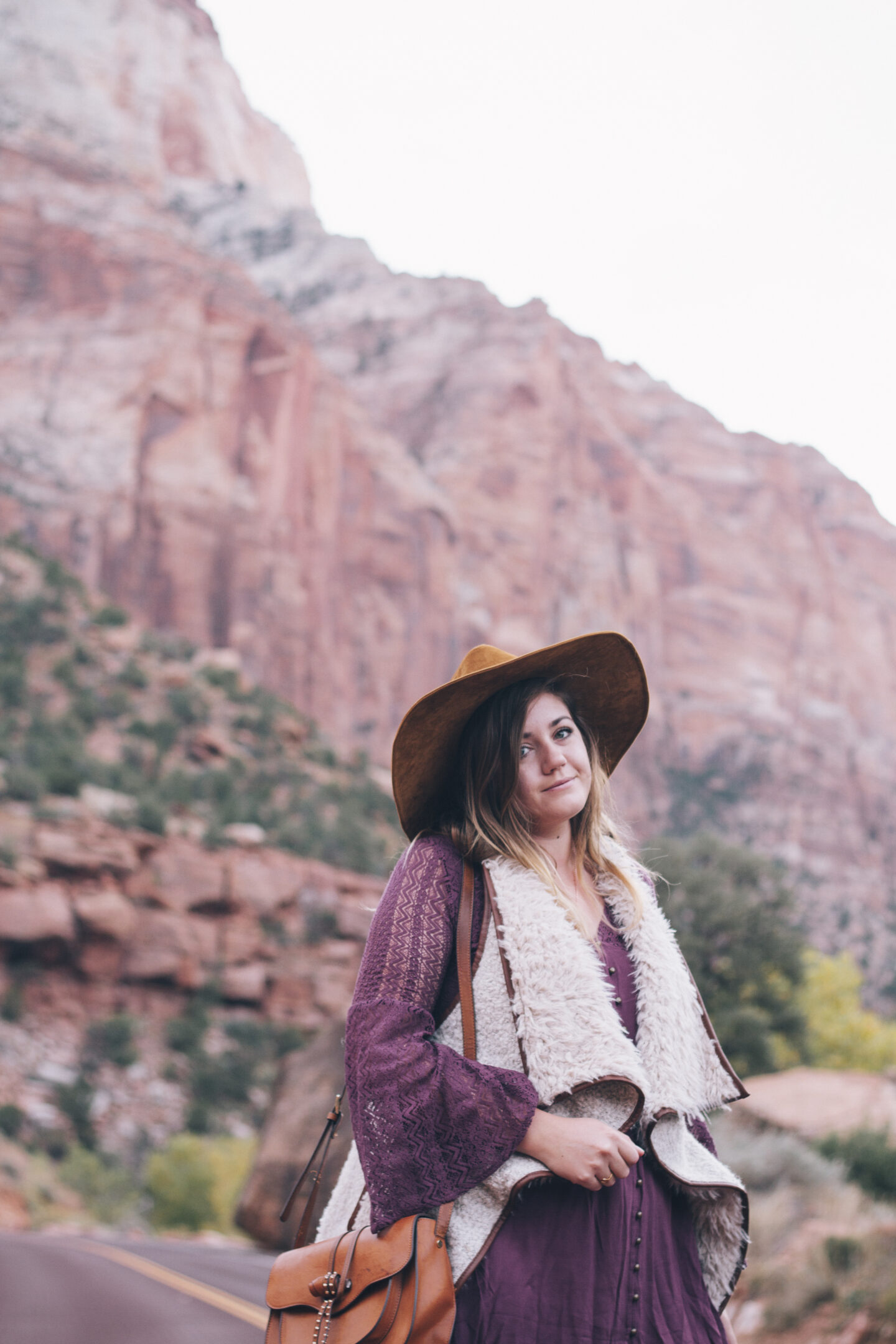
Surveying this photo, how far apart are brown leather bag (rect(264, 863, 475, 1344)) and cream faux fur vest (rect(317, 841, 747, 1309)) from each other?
0.19 ft

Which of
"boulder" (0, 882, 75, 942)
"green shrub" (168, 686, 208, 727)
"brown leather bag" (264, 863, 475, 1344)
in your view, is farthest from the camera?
"green shrub" (168, 686, 208, 727)

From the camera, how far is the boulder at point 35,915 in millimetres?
24781

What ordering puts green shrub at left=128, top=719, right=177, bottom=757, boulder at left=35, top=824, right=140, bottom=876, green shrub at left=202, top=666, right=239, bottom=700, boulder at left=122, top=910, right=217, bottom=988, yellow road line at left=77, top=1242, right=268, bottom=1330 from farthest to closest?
1. green shrub at left=202, top=666, right=239, bottom=700
2. green shrub at left=128, top=719, right=177, bottom=757
3. boulder at left=122, top=910, right=217, bottom=988
4. boulder at left=35, top=824, right=140, bottom=876
5. yellow road line at left=77, top=1242, right=268, bottom=1330

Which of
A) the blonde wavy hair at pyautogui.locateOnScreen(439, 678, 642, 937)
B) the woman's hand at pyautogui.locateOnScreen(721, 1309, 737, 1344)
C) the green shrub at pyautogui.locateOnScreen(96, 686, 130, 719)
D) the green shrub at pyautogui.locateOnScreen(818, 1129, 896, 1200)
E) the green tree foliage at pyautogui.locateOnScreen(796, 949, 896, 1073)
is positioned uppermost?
the green shrub at pyautogui.locateOnScreen(96, 686, 130, 719)

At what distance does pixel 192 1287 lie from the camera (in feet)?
25.9

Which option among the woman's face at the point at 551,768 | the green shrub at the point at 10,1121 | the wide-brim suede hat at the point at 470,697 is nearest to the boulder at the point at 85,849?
the green shrub at the point at 10,1121

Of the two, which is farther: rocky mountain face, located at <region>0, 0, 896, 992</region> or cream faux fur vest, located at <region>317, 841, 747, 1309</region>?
rocky mountain face, located at <region>0, 0, 896, 992</region>

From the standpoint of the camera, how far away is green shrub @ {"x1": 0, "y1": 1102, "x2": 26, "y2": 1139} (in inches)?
821

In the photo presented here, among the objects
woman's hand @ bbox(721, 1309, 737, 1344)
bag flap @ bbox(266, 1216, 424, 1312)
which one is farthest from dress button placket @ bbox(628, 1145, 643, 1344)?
bag flap @ bbox(266, 1216, 424, 1312)

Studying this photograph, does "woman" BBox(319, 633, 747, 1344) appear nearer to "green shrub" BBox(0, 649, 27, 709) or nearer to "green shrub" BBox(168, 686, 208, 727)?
"green shrub" BBox(0, 649, 27, 709)

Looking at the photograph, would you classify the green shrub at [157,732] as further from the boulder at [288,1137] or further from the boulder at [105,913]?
the boulder at [288,1137]

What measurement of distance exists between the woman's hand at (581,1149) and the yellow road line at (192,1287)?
15.8ft

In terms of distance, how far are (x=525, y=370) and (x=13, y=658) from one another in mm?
42381

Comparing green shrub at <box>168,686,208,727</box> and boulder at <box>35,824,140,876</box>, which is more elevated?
green shrub at <box>168,686,208,727</box>
